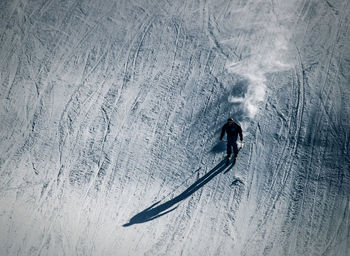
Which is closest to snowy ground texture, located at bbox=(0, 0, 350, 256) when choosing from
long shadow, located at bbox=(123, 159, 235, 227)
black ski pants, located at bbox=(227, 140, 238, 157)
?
long shadow, located at bbox=(123, 159, 235, 227)

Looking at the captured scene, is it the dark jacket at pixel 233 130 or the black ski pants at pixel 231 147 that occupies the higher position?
the dark jacket at pixel 233 130

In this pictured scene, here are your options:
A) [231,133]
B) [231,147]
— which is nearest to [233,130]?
[231,133]

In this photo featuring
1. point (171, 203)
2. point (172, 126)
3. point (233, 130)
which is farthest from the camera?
point (172, 126)

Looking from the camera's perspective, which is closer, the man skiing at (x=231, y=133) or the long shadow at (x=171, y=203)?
the man skiing at (x=231, y=133)

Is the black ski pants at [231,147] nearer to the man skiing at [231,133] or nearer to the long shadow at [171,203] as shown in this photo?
the man skiing at [231,133]

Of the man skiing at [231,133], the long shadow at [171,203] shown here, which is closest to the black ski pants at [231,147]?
the man skiing at [231,133]

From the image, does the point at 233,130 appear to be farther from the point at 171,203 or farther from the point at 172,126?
the point at 171,203

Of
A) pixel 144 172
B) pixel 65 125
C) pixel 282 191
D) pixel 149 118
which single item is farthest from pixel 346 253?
pixel 65 125
